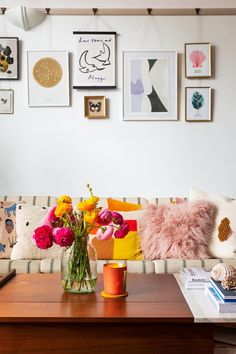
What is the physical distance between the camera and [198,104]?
312 cm

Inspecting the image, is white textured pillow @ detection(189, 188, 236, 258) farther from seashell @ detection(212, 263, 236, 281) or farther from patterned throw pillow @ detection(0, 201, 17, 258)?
patterned throw pillow @ detection(0, 201, 17, 258)

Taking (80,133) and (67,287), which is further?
(80,133)

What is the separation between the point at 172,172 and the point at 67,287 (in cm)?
171

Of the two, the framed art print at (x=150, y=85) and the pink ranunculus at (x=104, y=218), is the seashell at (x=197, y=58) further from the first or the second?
the pink ranunculus at (x=104, y=218)

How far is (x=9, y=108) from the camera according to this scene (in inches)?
124

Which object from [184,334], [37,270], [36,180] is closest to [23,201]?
[36,180]

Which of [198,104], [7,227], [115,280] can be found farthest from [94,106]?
[115,280]

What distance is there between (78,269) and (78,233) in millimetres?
143

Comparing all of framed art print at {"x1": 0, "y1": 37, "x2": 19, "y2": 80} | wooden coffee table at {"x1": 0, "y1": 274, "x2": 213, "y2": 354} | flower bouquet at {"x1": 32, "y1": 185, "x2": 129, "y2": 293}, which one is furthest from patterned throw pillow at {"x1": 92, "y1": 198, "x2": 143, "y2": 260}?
framed art print at {"x1": 0, "y1": 37, "x2": 19, "y2": 80}

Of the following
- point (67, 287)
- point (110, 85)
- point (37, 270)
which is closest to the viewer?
point (67, 287)

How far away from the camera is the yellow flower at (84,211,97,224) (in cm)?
162

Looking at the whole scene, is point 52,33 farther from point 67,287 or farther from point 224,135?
point 67,287

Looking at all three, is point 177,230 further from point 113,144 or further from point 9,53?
point 9,53

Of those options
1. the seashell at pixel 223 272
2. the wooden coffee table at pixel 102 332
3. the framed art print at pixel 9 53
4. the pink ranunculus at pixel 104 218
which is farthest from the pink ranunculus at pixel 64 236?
the framed art print at pixel 9 53
